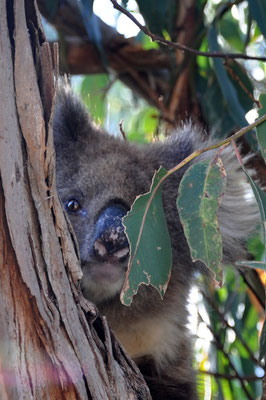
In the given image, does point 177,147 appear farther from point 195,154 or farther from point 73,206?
point 195,154

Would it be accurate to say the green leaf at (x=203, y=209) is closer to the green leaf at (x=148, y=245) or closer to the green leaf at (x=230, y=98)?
the green leaf at (x=148, y=245)

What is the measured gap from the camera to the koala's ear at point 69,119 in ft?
6.55

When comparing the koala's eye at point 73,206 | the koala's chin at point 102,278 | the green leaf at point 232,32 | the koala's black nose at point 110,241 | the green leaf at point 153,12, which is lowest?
the koala's chin at point 102,278

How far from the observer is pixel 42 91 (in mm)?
1187

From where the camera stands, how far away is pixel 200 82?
294 cm

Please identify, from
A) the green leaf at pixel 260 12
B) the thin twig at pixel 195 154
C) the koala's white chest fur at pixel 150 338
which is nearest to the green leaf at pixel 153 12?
the green leaf at pixel 260 12

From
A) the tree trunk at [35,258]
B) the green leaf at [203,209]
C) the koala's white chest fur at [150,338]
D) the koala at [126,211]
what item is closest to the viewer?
the tree trunk at [35,258]

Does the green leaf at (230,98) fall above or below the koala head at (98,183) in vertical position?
above

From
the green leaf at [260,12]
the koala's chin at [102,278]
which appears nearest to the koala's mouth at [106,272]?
the koala's chin at [102,278]

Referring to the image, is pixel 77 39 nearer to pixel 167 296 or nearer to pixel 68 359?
pixel 167 296

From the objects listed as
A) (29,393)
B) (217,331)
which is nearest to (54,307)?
(29,393)

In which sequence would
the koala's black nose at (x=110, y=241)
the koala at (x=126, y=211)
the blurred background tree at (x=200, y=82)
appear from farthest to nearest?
the blurred background tree at (x=200, y=82), the koala at (x=126, y=211), the koala's black nose at (x=110, y=241)

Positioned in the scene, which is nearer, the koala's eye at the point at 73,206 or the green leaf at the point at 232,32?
the koala's eye at the point at 73,206

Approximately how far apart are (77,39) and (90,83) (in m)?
0.50
